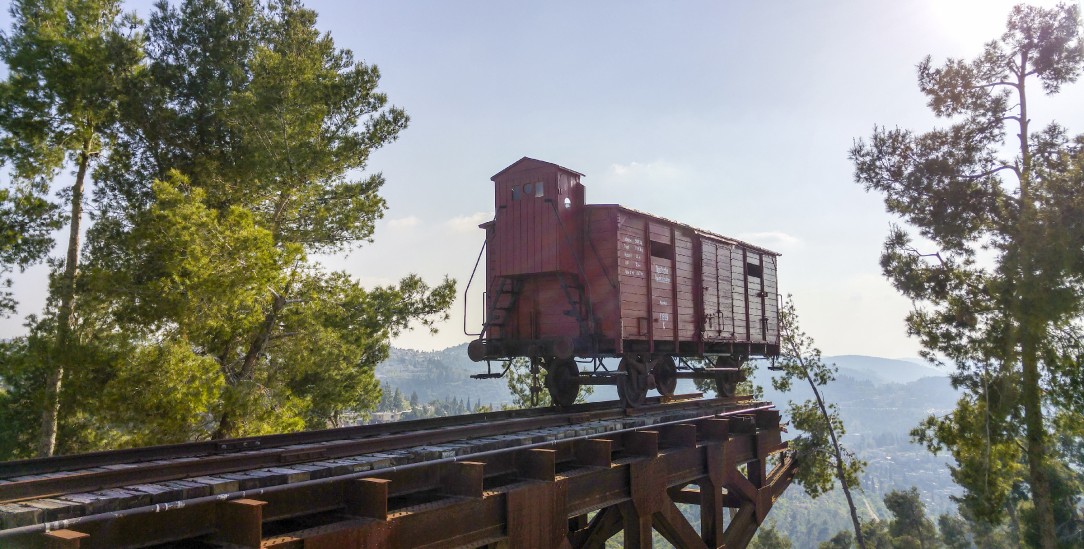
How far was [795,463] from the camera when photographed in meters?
13.3

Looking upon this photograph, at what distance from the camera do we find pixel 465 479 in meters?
5.23

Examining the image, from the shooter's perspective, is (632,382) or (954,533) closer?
(632,382)

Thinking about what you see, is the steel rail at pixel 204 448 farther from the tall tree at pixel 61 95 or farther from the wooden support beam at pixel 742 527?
the tall tree at pixel 61 95

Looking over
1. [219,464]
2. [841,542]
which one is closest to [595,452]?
[219,464]

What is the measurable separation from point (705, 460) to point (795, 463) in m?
5.45

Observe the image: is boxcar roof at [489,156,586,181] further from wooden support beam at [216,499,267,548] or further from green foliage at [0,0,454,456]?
wooden support beam at [216,499,267,548]

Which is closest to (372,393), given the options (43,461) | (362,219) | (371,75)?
(362,219)

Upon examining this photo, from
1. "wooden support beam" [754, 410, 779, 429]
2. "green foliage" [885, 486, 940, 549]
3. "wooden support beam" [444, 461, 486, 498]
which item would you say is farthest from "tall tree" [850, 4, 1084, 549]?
"green foliage" [885, 486, 940, 549]

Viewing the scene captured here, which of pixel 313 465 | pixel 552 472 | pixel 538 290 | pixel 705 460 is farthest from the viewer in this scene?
pixel 538 290

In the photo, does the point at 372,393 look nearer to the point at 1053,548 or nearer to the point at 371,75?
the point at 371,75

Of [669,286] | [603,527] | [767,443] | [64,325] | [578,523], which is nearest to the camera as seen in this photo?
[603,527]

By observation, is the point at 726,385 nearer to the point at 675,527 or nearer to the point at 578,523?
the point at 578,523

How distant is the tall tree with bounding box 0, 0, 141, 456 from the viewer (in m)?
15.2

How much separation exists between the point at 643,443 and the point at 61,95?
16001 mm
